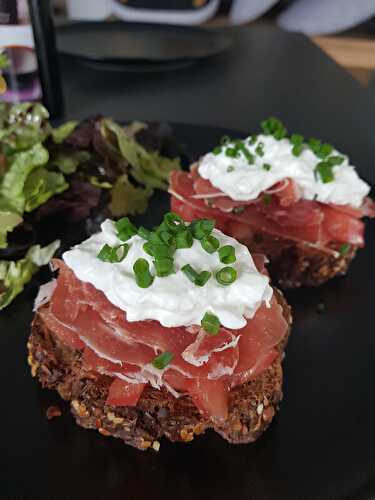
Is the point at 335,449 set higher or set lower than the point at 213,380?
lower

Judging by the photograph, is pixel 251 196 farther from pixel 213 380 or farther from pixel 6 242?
pixel 6 242

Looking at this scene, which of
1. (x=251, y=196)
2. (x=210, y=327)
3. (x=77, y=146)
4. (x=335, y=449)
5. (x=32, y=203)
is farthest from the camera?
(x=77, y=146)

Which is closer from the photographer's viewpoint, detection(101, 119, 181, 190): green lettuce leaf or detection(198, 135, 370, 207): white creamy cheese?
detection(198, 135, 370, 207): white creamy cheese

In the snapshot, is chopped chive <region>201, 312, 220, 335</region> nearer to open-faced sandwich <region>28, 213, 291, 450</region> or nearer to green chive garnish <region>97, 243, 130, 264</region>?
open-faced sandwich <region>28, 213, 291, 450</region>

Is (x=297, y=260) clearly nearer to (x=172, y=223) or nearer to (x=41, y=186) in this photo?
(x=172, y=223)

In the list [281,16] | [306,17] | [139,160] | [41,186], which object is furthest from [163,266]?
[281,16]

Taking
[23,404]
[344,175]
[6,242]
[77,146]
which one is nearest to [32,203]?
[6,242]

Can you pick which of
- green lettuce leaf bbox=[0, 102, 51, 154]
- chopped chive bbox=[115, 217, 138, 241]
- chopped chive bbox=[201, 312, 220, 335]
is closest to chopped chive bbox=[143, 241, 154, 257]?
chopped chive bbox=[115, 217, 138, 241]
